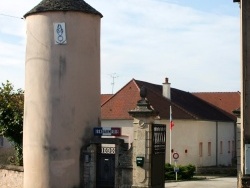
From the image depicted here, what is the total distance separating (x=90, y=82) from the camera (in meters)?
20.4

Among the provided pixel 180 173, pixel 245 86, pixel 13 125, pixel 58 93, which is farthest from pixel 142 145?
pixel 180 173

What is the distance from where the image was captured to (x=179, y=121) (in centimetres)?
4194

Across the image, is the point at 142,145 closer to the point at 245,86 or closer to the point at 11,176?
the point at 245,86

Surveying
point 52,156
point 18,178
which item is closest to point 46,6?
point 52,156

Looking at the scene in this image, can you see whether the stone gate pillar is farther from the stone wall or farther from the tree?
the tree

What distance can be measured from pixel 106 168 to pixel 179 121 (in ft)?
75.1

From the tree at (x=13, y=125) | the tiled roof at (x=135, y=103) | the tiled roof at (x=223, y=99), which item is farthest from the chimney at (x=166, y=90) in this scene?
the tree at (x=13, y=125)

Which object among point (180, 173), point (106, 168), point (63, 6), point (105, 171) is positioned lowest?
point (180, 173)

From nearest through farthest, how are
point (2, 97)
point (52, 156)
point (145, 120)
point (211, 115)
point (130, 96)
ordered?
point (145, 120) < point (52, 156) < point (2, 97) < point (130, 96) < point (211, 115)

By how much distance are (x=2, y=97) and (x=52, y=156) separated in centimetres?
1043

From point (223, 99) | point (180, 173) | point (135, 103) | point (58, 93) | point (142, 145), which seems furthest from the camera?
point (223, 99)

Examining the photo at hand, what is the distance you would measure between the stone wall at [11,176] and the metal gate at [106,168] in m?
3.77

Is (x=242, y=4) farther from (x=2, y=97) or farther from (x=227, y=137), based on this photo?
(x=227, y=137)

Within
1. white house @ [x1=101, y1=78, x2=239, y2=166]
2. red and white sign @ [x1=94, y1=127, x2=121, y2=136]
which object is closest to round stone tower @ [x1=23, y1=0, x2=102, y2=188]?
red and white sign @ [x1=94, y1=127, x2=121, y2=136]
